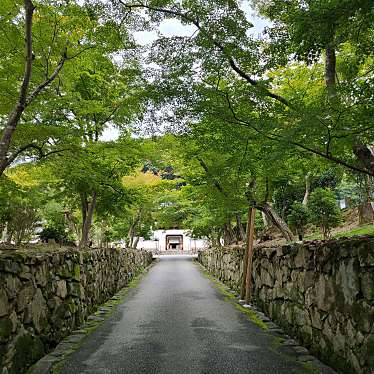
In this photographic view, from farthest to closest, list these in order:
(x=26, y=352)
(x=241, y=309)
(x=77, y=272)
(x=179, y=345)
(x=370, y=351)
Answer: (x=241, y=309)
(x=77, y=272)
(x=179, y=345)
(x=26, y=352)
(x=370, y=351)

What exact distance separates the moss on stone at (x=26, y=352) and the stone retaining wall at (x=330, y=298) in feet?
11.4

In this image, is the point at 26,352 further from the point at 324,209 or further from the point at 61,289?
the point at 324,209

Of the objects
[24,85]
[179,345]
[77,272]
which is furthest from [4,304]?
[24,85]

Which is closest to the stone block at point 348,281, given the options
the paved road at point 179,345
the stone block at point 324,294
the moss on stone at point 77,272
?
the stone block at point 324,294

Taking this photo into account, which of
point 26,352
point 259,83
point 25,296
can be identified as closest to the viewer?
point 26,352

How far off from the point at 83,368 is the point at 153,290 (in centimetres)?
706

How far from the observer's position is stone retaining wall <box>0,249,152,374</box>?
3.57 metres

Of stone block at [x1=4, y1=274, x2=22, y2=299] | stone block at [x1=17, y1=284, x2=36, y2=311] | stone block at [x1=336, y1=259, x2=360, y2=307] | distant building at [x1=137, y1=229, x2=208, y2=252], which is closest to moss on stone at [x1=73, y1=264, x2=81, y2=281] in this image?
stone block at [x1=17, y1=284, x2=36, y2=311]

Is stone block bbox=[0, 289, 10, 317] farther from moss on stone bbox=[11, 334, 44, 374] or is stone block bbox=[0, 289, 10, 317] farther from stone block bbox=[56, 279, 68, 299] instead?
stone block bbox=[56, 279, 68, 299]

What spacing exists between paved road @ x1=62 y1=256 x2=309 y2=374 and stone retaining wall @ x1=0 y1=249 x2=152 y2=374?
0.48 m

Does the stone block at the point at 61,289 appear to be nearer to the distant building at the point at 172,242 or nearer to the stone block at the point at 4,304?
the stone block at the point at 4,304

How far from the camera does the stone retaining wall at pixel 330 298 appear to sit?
3234mm

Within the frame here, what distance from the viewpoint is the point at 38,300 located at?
14.6ft

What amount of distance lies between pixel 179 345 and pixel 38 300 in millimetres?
2023
